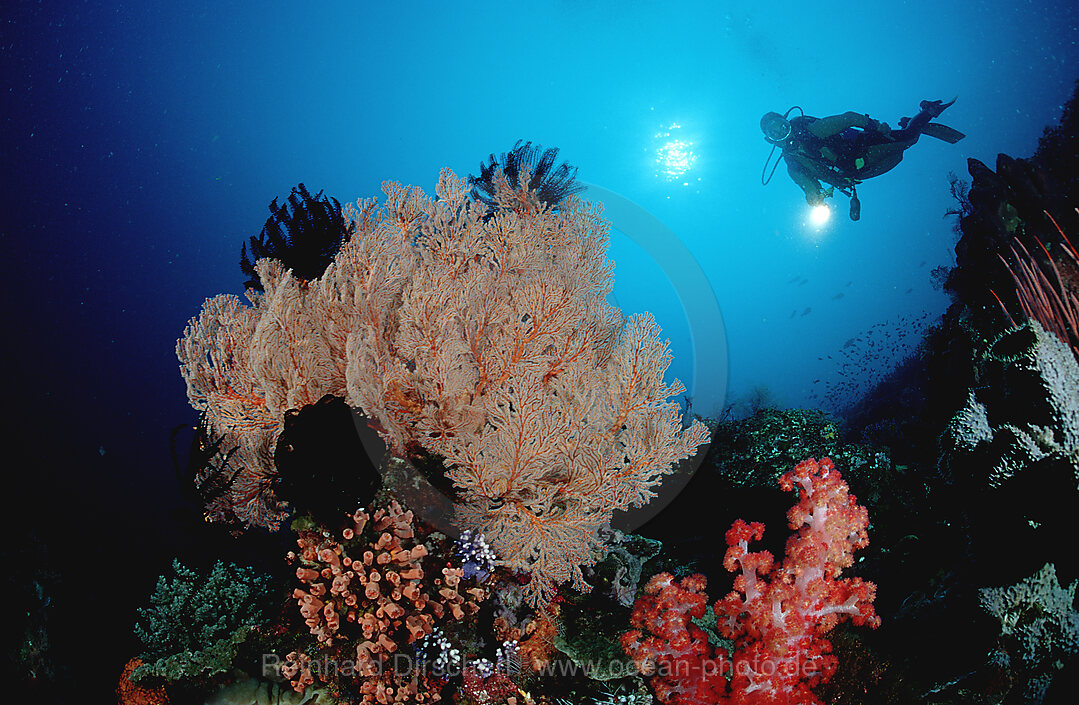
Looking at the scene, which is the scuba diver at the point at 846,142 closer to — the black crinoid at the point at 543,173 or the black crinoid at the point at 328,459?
the black crinoid at the point at 543,173

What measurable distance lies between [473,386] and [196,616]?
3.98 m

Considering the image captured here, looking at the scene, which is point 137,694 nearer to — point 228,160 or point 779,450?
point 779,450

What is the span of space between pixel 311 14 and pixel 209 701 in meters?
47.5

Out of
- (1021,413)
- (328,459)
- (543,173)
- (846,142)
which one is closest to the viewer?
(1021,413)

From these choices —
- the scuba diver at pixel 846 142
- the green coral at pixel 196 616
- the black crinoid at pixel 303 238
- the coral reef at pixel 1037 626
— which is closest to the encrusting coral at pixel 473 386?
the black crinoid at pixel 303 238

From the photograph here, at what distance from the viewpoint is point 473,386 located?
3.10m

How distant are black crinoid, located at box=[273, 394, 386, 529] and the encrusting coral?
0.15 meters

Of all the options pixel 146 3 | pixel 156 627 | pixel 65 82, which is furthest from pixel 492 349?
pixel 146 3

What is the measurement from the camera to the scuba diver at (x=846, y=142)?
32.7ft

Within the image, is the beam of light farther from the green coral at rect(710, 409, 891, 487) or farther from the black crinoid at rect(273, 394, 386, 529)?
the black crinoid at rect(273, 394, 386, 529)

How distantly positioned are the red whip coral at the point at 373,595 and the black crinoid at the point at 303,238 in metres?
2.52

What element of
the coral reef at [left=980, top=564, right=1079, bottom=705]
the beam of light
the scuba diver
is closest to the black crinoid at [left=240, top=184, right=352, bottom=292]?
the coral reef at [left=980, top=564, right=1079, bottom=705]

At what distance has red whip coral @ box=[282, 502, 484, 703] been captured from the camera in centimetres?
302

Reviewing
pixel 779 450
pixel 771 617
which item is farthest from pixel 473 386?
pixel 779 450
